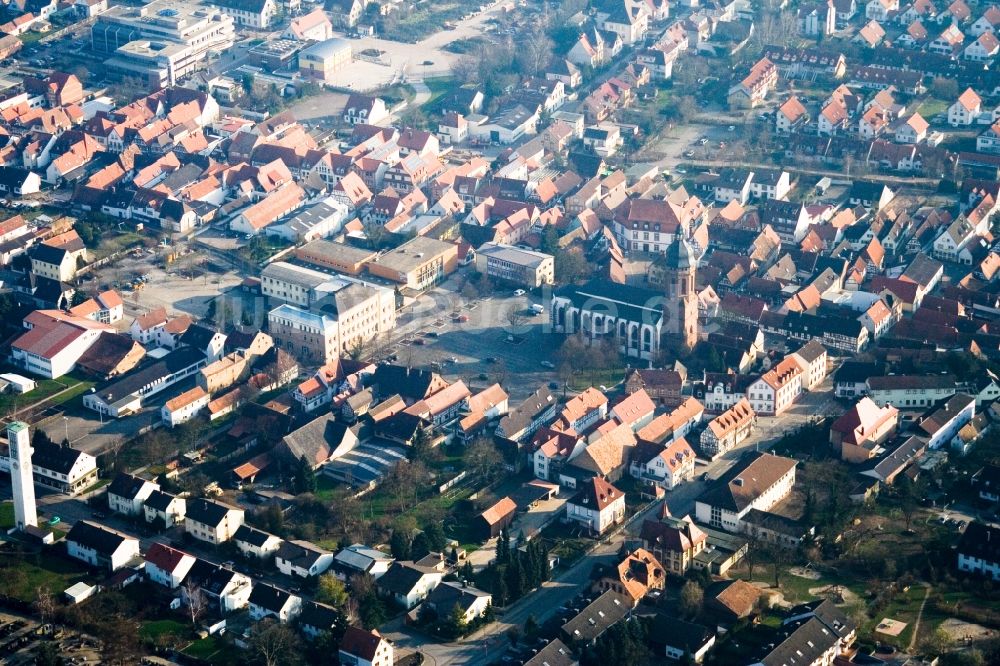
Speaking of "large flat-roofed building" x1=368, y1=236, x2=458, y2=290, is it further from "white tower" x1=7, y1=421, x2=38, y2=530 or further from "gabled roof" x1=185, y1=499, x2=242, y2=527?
"white tower" x1=7, y1=421, x2=38, y2=530

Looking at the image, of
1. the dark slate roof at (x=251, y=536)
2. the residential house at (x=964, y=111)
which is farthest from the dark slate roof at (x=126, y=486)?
the residential house at (x=964, y=111)

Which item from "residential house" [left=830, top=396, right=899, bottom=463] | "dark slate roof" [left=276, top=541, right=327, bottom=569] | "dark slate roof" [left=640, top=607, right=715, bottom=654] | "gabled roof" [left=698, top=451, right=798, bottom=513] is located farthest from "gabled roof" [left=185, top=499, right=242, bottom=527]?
"residential house" [left=830, top=396, right=899, bottom=463]

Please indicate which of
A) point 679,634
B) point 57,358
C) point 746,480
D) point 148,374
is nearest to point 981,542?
point 746,480

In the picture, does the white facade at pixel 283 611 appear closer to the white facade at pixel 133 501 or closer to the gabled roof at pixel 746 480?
the white facade at pixel 133 501

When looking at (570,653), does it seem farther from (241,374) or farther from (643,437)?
(241,374)

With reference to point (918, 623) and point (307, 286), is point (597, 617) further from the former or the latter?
point (307, 286)

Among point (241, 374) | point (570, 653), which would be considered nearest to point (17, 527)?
point (241, 374)
